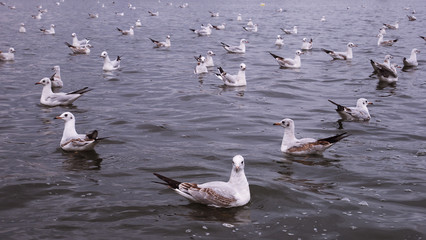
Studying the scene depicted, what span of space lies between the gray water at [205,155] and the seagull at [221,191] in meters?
0.19

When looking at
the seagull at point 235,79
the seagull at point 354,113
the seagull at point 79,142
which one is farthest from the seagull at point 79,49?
the seagull at point 354,113

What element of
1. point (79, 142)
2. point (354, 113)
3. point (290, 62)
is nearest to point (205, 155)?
point (79, 142)

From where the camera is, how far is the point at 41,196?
925 centimetres

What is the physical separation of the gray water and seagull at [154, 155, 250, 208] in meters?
0.19

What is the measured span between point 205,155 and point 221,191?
305cm

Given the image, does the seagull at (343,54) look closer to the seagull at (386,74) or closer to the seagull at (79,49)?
the seagull at (386,74)

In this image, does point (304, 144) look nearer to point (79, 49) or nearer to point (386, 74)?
point (386, 74)

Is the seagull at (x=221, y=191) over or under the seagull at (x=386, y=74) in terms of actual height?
under

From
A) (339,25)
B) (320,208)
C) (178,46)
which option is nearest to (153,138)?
(320,208)

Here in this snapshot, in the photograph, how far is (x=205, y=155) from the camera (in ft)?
38.2

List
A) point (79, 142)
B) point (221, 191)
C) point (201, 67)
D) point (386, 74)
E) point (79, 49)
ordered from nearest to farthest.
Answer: point (221, 191), point (79, 142), point (386, 74), point (201, 67), point (79, 49)

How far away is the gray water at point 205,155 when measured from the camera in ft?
27.1

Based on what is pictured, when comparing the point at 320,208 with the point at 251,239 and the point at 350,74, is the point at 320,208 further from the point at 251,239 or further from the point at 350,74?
the point at 350,74

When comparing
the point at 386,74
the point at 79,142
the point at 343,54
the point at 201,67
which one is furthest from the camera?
the point at 343,54
